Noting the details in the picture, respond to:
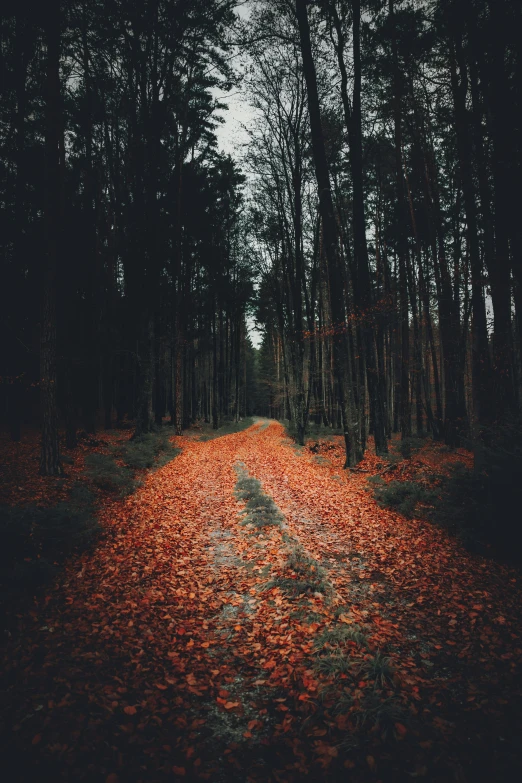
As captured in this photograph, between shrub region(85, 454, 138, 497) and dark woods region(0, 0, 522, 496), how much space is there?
4.50 ft

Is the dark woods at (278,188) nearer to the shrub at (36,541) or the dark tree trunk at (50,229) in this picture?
the dark tree trunk at (50,229)

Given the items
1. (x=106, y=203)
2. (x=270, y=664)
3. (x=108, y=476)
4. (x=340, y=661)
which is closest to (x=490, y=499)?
(x=340, y=661)

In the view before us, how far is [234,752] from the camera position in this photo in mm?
2553

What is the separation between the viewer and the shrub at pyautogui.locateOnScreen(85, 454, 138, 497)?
895 centimetres

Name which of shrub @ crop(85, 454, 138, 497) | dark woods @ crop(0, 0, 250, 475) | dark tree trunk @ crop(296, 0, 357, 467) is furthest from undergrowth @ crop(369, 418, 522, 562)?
dark woods @ crop(0, 0, 250, 475)

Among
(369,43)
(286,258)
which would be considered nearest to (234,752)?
(369,43)

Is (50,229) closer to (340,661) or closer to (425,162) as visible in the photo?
(340,661)

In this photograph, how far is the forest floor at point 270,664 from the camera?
8.00 ft

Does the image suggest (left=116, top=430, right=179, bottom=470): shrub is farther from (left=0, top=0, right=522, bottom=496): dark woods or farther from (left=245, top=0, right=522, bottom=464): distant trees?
(left=245, top=0, right=522, bottom=464): distant trees

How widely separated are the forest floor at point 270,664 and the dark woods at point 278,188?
3.00m

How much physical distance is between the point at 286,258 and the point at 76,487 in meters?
17.8

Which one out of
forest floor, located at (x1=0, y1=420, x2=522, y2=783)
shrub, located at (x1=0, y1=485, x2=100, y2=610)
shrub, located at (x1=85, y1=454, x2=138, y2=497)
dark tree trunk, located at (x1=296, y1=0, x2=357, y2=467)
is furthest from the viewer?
dark tree trunk, located at (x1=296, y1=0, x2=357, y2=467)

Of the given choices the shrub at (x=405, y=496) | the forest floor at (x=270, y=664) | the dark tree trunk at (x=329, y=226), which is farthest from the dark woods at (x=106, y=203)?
the shrub at (x=405, y=496)

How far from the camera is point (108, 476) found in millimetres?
9305
